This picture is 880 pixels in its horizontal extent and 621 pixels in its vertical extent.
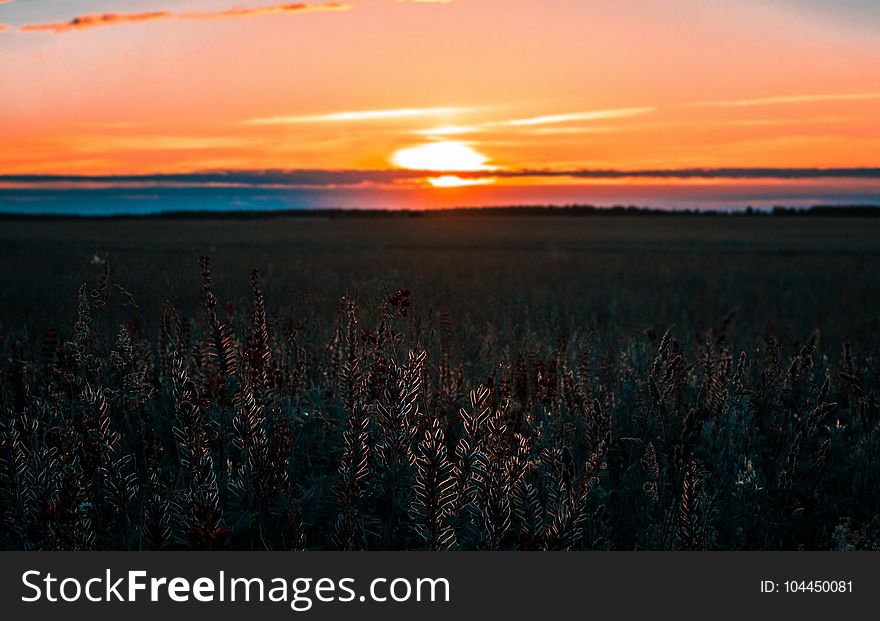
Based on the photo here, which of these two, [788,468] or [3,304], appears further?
[3,304]

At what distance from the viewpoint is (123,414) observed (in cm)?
471

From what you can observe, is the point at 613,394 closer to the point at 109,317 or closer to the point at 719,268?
the point at 109,317

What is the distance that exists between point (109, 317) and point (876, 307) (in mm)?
13574

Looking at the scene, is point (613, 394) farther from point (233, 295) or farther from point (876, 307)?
point (876, 307)

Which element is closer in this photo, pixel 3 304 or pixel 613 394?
pixel 613 394

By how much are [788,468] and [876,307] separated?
12.6 meters

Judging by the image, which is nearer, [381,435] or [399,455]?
[399,455]

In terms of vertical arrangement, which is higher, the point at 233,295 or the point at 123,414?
the point at 233,295

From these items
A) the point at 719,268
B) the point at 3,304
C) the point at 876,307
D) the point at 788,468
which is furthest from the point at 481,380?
the point at 719,268
